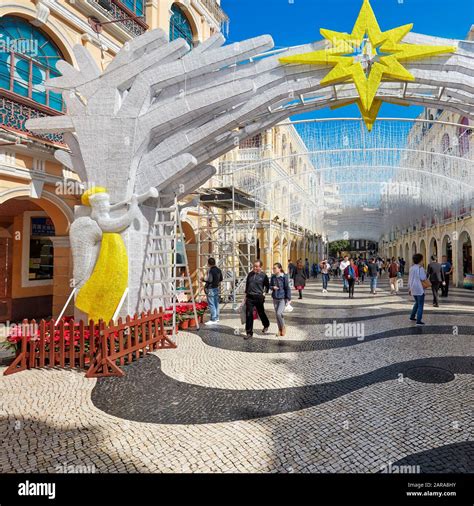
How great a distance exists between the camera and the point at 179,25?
15.6 metres

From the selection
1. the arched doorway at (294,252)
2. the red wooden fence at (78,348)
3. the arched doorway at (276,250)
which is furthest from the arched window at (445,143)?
the red wooden fence at (78,348)

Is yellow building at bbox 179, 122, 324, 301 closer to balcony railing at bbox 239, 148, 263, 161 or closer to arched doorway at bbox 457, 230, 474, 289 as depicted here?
balcony railing at bbox 239, 148, 263, 161

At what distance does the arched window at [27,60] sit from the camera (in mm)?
8547

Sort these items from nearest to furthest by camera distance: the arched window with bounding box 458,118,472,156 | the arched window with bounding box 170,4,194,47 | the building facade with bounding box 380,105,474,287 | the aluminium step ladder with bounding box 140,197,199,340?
the aluminium step ladder with bounding box 140,197,199,340 < the arched window with bounding box 170,4,194,47 < the arched window with bounding box 458,118,472,156 < the building facade with bounding box 380,105,474,287

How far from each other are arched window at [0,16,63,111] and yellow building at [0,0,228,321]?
0.07 feet

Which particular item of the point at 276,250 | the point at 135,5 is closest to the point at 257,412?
the point at 135,5

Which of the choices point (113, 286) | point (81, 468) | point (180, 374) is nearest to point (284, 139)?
point (113, 286)

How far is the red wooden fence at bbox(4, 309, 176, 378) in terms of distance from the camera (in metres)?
5.66

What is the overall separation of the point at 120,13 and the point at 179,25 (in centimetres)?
447

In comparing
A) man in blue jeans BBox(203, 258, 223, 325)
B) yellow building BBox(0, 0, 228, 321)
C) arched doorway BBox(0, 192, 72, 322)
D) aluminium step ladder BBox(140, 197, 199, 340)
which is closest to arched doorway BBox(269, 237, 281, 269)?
yellow building BBox(0, 0, 228, 321)

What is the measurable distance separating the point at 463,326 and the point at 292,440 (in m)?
7.33

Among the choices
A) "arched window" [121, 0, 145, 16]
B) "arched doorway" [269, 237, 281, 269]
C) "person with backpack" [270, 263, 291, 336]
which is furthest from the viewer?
"arched doorway" [269, 237, 281, 269]

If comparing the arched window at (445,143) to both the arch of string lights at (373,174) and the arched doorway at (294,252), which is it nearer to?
the arch of string lights at (373,174)
